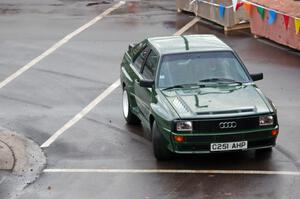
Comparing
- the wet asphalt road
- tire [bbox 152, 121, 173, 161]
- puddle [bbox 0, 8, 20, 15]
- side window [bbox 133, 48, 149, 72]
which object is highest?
side window [bbox 133, 48, 149, 72]

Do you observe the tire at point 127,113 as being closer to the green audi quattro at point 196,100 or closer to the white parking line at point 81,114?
the green audi quattro at point 196,100

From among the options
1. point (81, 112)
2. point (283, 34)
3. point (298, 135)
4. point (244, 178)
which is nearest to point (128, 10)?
point (283, 34)

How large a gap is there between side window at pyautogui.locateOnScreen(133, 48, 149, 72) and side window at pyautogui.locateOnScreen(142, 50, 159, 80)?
0.22m

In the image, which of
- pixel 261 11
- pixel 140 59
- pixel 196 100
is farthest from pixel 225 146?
pixel 261 11

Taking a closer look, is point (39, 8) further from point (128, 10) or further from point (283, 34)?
point (283, 34)

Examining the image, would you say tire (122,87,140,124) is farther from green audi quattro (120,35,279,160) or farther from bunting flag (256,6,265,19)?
bunting flag (256,6,265,19)

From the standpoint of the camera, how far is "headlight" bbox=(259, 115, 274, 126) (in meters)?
11.2

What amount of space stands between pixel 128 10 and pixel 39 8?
3.09 m

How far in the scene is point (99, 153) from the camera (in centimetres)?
1249

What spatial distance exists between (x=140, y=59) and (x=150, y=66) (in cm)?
75

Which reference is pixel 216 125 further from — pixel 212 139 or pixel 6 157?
pixel 6 157

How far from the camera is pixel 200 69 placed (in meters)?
12.5

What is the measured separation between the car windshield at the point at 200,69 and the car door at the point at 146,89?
0.75 feet

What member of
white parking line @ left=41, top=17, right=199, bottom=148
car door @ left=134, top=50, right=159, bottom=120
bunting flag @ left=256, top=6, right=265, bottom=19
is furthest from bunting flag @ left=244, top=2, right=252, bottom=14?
car door @ left=134, top=50, right=159, bottom=120
